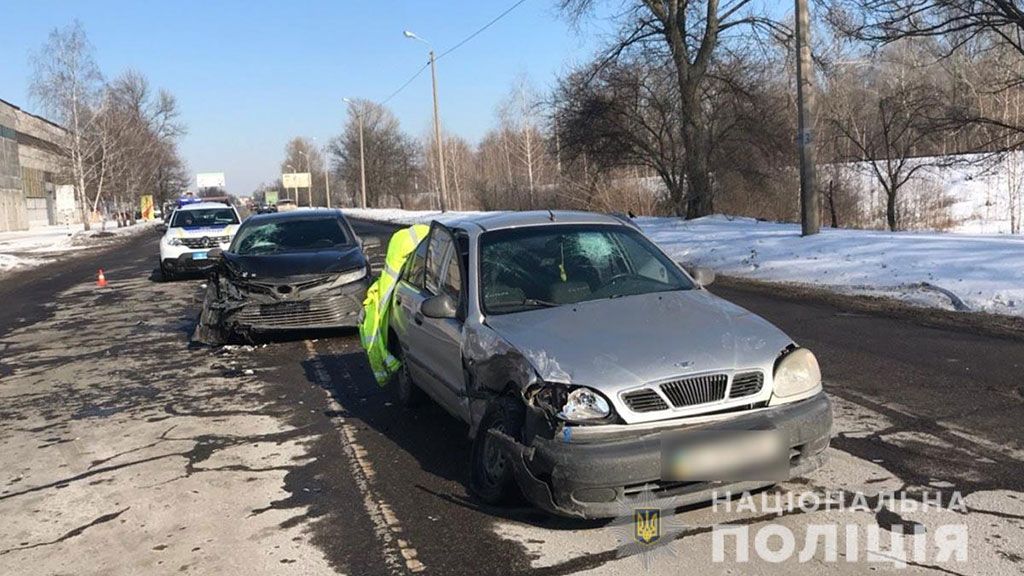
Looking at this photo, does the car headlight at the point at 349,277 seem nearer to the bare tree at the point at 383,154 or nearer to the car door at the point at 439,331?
the car door at the point at 439,331

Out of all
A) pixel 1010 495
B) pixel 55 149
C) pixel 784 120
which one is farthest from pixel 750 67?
pixel 55 149

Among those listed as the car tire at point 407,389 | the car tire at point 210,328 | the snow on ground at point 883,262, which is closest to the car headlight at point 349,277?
the car tire at point 210,328

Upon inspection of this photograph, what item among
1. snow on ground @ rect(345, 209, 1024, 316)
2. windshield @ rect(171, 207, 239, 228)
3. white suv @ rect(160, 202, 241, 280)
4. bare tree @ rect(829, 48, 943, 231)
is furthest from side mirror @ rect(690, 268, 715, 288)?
bare tree @ rect(829, 48, 943, 231)

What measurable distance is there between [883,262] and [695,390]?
11136 mm

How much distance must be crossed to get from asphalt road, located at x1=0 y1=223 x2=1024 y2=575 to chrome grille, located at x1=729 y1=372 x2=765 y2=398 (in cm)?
65

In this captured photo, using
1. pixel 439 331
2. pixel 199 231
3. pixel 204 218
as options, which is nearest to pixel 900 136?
pixel 204 218

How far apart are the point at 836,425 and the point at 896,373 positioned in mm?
1808

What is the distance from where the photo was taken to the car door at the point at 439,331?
5062mm

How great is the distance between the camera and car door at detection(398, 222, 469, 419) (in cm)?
506

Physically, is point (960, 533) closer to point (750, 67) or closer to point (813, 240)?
point (813, 240)

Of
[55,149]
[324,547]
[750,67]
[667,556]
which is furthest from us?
[55,149]

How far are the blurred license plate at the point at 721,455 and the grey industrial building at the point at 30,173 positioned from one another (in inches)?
2078

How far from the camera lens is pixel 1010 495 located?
4129 millimetres

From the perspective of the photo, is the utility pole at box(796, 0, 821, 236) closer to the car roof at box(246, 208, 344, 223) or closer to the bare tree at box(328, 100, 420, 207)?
the car roof at box(246, 208, 344, 223)
